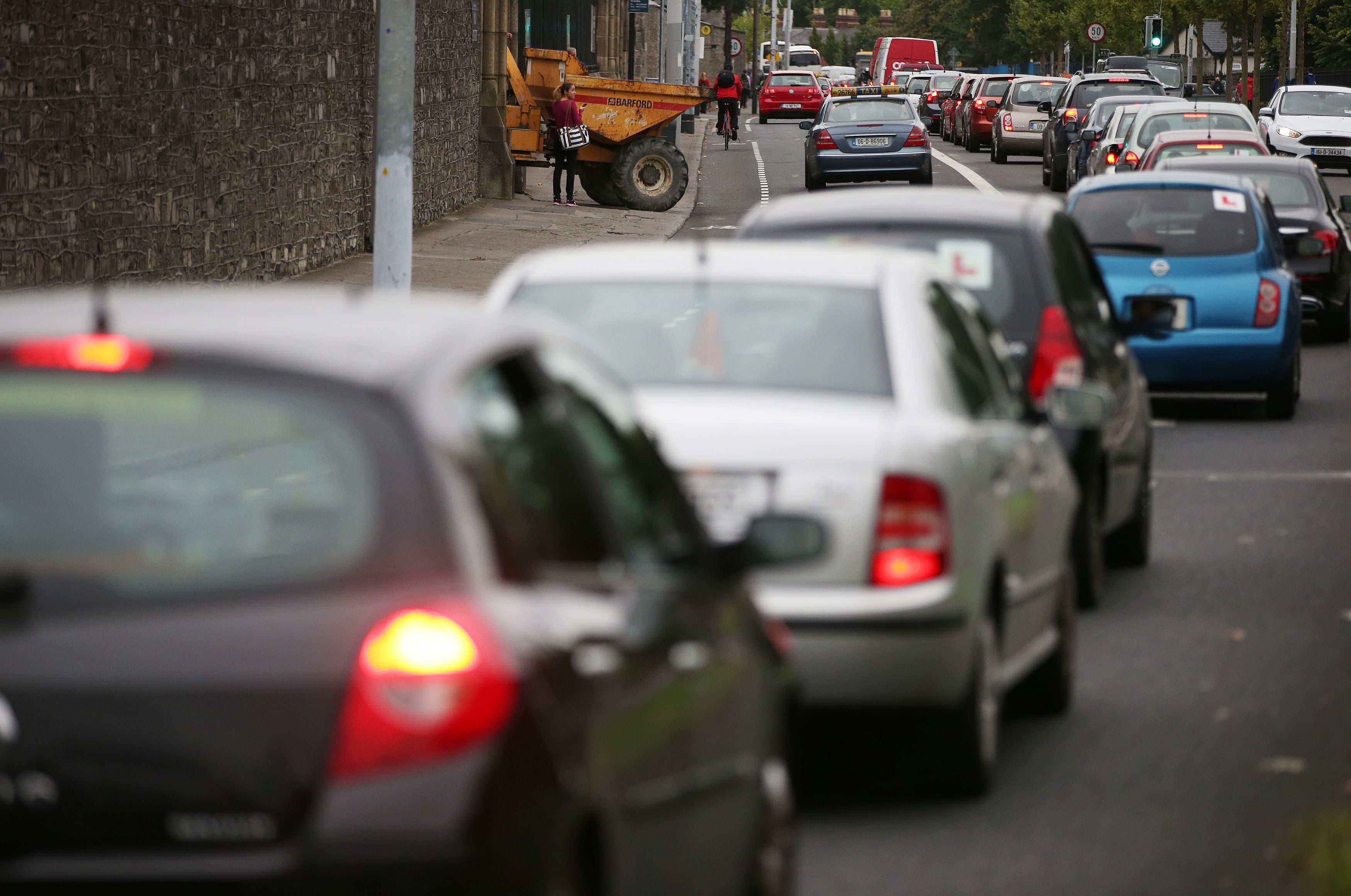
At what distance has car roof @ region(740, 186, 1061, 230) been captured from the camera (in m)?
9.22

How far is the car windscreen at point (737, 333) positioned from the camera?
689 centimetres

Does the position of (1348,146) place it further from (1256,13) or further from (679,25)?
(1256,13)

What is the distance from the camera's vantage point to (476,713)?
10.7 ft

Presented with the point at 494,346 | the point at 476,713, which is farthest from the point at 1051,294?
the point at 476,713

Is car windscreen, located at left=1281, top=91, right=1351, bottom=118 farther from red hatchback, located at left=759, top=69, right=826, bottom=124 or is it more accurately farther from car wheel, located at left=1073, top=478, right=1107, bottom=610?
car wheel, located at left=1073, top=478, right=1107, bottom=610

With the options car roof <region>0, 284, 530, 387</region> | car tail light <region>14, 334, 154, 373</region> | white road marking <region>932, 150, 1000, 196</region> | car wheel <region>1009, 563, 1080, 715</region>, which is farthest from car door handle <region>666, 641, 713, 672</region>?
white road marking <region>932, 150, 1000, 196</region>

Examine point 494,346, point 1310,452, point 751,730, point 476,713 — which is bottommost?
point 1310,452

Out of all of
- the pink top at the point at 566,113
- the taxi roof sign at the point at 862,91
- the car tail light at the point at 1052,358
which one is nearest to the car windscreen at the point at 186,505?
the car tail light at the point at 1052,358

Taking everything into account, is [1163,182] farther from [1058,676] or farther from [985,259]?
[1058,676]

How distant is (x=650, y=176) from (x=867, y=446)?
29497 millimetres

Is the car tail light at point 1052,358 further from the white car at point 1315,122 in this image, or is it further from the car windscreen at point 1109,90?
the white car at point 1315,122

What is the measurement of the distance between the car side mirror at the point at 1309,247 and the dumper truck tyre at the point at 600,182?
58.3 ft

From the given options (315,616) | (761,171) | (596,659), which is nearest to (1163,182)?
(596,659)

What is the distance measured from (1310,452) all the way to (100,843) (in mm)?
11890
